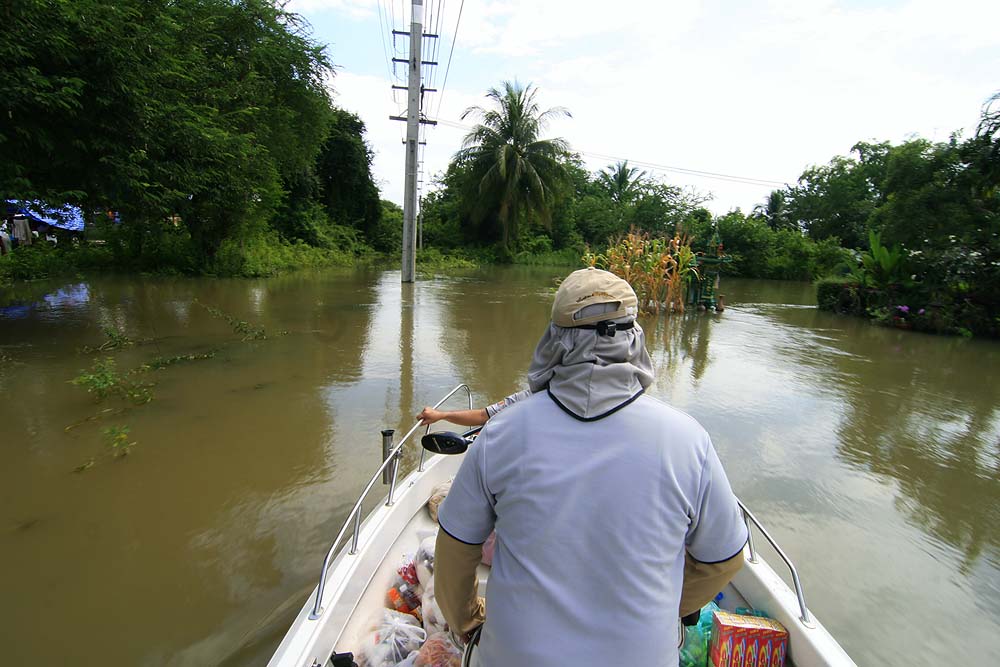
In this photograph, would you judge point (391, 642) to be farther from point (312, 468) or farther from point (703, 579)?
point (312, 468)

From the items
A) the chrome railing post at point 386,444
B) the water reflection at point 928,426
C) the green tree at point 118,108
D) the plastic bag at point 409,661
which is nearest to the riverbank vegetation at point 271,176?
the green tree at point 118,108

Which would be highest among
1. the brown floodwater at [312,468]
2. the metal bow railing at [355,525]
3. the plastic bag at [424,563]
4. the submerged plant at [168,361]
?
the metal bow railing at [355,525]

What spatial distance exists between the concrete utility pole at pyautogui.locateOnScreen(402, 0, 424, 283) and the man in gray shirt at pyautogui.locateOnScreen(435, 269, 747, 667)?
15411 millimetres

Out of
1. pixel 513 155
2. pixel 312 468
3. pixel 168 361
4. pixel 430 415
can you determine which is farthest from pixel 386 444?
pixel 513 155

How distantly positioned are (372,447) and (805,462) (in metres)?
4.04

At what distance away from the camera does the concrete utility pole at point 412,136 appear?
15.4 metres

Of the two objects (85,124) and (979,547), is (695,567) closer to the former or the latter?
(979,547)

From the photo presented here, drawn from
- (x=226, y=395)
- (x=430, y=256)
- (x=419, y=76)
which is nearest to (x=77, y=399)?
(x=226, y=395)

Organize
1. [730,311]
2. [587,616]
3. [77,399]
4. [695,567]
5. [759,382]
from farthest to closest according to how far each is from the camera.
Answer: [730,311]
[759,382]
[77,399]
[695,567]
[587,616]

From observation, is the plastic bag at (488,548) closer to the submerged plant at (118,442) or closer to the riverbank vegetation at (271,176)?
the submerged plant at (118,442)

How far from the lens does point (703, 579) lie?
136 cm

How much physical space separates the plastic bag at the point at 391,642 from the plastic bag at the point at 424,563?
186mm

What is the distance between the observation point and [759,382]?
7.77 meters

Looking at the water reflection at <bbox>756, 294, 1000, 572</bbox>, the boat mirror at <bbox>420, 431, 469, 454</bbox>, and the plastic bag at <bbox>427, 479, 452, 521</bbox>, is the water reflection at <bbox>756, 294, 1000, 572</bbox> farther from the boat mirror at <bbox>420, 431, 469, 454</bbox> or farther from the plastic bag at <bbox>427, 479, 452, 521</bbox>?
the boat mirror at <bbox>420, 431, 469, 454</bbox>
